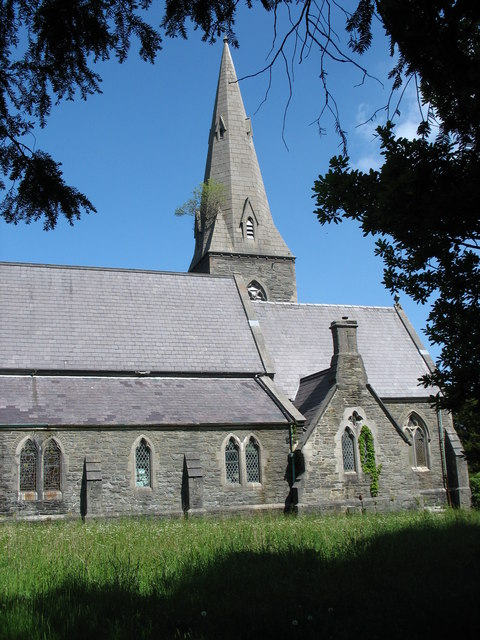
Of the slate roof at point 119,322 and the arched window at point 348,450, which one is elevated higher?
the slate roof at point 119,322

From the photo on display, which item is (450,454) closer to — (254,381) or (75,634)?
(254,381)

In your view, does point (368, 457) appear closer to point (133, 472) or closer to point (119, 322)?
point (133, 472)

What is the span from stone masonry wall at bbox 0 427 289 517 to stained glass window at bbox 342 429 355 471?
2014 millimetres

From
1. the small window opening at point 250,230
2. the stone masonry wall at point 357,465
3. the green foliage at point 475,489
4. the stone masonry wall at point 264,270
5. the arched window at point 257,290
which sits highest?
the small window opening at point 250,230

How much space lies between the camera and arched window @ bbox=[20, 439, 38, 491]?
67.2 feet

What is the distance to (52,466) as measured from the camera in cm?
2075

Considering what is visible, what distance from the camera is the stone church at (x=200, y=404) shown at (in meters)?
21.0

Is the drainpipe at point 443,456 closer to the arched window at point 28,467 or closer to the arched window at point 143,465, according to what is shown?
the arched window at point 143,465

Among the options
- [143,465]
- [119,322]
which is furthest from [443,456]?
[119,322]

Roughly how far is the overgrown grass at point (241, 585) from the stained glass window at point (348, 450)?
9.87 meters

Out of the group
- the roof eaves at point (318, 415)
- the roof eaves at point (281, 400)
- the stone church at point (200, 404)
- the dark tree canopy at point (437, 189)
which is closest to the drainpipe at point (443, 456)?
the stone church at point (200, 404)

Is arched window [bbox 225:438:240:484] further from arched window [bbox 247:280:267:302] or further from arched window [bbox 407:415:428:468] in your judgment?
arched window [bbox 247:280:267:302]

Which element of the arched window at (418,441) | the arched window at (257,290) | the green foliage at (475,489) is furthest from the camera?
the arched window at (257,290)

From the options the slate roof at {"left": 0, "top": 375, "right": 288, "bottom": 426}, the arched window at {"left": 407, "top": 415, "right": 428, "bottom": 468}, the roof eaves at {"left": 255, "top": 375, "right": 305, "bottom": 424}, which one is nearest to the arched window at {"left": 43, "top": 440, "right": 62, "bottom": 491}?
the slate roof at {"left": 0, "top": 375, "right": 288, "bottom": 426}
